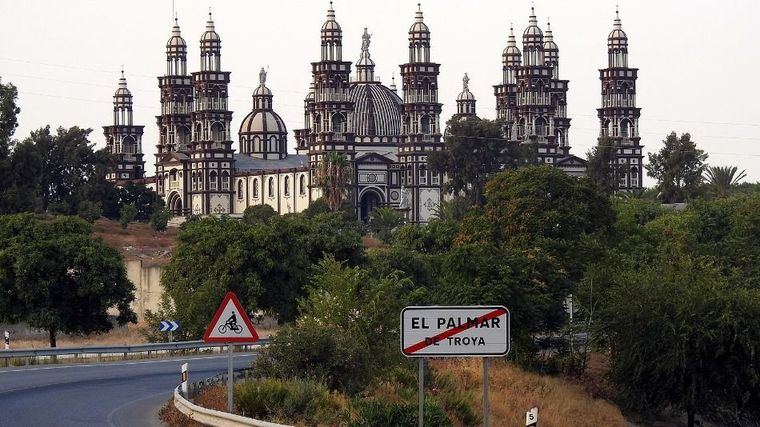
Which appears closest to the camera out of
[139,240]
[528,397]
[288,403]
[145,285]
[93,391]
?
[288,403]

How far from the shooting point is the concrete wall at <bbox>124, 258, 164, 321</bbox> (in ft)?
303

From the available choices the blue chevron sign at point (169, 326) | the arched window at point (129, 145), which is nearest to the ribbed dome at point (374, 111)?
the arched window at point (129, 145)

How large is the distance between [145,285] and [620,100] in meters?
97.7

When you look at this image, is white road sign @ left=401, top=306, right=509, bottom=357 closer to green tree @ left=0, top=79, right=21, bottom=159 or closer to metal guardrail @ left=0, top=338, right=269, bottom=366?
metal guardrail @ left=0, top=338, right=269, bottom=366

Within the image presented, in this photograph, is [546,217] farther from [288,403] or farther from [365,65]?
[365,65]

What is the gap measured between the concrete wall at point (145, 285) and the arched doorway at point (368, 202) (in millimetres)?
79117

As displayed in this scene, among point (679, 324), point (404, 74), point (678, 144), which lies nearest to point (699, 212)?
point (679, 324)

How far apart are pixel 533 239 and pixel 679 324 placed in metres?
17.5

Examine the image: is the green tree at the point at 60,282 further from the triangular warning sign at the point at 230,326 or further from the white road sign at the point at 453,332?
the white road sign at the point at 453,332

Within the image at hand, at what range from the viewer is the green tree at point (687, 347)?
4341 centimetres

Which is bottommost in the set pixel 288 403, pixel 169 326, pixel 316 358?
pixel 169 326

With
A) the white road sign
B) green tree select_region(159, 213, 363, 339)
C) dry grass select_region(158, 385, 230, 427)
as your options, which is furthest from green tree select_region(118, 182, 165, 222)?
the white road sign

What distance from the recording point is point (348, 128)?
175125 millimetres

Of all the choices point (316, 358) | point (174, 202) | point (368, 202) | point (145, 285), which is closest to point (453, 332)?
point (316, 358)
